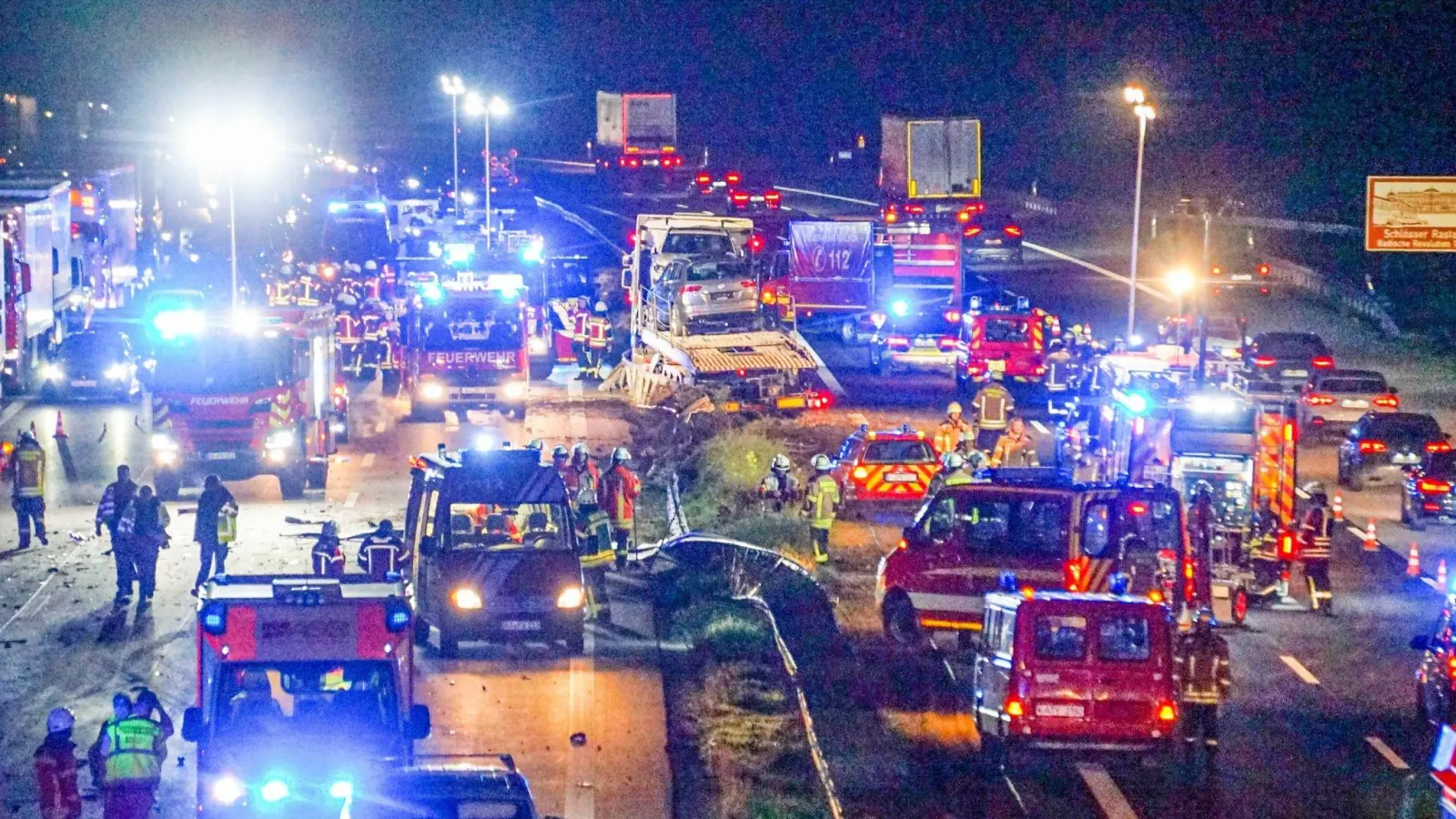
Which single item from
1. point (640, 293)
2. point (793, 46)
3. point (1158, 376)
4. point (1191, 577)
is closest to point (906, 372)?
point (640, 293)

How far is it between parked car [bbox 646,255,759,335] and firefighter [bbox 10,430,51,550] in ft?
50.1

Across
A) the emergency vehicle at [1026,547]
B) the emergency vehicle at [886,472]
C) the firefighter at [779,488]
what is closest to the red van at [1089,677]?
the emergency vehicle at [1026,547]

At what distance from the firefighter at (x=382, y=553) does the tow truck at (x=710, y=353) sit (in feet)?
54.2

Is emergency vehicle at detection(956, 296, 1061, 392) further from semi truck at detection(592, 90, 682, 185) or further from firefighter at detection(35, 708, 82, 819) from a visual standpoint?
semi truck at detection(592, 90, 682, 185)

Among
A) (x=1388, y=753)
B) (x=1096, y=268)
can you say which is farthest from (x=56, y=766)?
(x=1096, y=268)

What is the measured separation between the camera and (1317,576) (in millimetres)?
21766

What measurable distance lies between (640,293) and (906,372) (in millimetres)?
7553

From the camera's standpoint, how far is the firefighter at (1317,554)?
21594mm

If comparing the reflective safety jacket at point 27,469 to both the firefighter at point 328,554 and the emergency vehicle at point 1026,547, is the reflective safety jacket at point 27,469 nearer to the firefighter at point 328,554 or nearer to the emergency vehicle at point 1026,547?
the firefighter at point 328,554

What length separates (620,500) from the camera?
73.9 feet

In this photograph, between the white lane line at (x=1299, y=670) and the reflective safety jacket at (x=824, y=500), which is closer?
the white lane line at (x=1299, y=670)

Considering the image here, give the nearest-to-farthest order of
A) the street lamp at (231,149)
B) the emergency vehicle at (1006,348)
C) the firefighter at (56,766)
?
the firefighter at (56,766) < the emergency vehicle at (1006,348) < the street lamp at (231,149)

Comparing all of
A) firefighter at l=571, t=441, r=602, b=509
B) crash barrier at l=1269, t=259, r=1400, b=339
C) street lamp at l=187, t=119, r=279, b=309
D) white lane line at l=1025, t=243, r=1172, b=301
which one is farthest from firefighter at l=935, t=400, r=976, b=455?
white lane line at l=1025, t=243, r=1172, b=301

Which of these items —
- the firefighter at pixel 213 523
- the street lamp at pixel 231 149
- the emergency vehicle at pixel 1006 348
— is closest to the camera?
the firefighter at pixel 213 523
